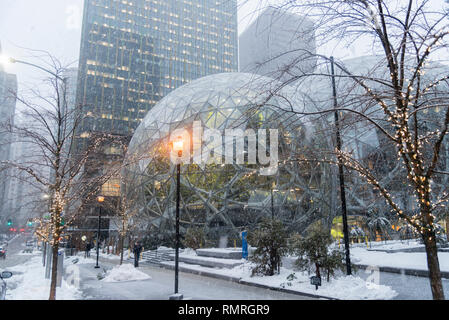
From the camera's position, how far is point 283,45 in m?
6.20

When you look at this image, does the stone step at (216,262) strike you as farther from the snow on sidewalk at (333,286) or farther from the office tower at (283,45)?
the office tower at (283,45)

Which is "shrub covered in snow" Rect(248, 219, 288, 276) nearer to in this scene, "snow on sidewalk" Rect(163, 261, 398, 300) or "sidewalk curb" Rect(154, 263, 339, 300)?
"snow on sidewalk" Rect(163, 261, 398, 300)

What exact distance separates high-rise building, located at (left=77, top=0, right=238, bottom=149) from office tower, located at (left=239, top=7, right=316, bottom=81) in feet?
258

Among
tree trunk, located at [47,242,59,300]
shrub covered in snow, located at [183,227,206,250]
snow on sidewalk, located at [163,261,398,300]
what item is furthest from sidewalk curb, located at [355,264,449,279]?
shrub covered in snow, located at [183,227,206,250]

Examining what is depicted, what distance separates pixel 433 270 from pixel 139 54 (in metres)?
107

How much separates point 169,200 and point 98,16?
305ft

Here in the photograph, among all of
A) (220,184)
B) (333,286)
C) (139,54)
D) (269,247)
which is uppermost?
(139,54)

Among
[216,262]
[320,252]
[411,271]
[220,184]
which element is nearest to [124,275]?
[216,262]

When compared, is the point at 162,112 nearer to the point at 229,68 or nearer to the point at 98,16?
the point at 98,16

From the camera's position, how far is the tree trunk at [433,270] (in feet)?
18.3

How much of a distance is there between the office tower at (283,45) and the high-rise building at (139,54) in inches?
3100

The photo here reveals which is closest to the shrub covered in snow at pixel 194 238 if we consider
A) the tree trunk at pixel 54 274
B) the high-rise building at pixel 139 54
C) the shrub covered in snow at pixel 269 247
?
the shrub covered in snow at pixel 269 247

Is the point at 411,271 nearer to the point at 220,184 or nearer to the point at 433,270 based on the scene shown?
the point at 433,270
